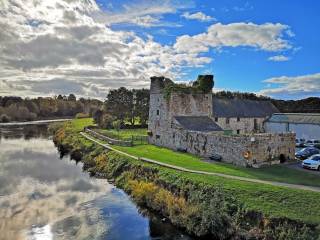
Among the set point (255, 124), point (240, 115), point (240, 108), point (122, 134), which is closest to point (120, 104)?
point (122, 134)

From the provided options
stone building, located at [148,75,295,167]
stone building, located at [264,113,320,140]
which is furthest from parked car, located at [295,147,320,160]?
stone building, located at [264,113,320,140]

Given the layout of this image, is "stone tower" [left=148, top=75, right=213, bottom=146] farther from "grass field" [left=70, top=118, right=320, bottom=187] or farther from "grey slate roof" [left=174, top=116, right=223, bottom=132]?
"grass field" [left=70, top=118, right=320, bottom=187]

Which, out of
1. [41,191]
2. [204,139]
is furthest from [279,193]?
[41,191]

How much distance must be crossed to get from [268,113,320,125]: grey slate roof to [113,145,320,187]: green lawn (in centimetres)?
1809

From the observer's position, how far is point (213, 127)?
1401 inches

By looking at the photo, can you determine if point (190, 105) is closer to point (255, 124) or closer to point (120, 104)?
point (255, 124)

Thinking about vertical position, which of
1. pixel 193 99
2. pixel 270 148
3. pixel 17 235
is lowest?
pixel 17 235

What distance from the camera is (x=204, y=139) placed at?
30031 millimetres

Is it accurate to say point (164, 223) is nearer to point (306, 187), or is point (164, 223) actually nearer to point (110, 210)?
point (110, 210)

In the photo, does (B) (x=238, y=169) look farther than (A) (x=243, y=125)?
No

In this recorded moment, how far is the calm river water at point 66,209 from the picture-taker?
1783 cm

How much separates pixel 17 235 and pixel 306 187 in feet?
50.9

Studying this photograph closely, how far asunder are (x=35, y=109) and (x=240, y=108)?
84607mm

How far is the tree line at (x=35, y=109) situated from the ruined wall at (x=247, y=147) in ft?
232
